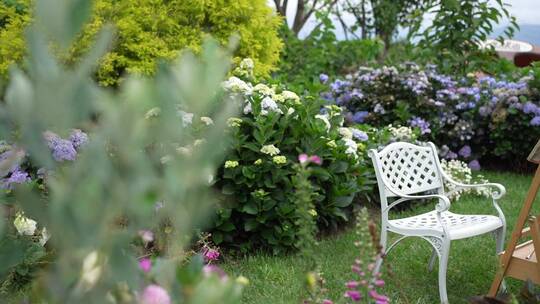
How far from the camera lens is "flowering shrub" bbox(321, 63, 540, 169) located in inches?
252

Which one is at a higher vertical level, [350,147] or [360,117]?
[350,147]

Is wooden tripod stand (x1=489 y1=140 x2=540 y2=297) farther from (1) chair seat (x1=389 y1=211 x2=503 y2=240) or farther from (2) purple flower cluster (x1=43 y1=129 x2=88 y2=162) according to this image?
(2) purple flower cluster (x1=43 y1=129 x2=88 y2=162)

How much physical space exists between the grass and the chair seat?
0.25 metres

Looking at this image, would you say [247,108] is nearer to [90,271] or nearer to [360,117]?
[360,117]

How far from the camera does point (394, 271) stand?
3623mm

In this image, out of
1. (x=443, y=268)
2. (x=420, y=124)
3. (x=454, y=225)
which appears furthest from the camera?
(x=420, y=124)

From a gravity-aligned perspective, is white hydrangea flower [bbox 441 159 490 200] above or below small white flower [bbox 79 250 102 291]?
below

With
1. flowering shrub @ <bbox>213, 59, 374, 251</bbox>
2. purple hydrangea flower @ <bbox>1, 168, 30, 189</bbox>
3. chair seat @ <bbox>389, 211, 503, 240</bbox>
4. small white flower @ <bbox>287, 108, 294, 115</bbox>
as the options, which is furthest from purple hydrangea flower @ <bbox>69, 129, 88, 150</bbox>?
chair seat @ <bbox>389, 211, 503, 240</bbox>

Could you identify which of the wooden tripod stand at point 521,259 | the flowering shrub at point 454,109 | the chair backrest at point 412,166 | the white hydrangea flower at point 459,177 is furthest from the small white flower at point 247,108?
the flowering shrub at point 454,109

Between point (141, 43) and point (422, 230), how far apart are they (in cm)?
270

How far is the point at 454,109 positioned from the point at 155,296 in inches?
246

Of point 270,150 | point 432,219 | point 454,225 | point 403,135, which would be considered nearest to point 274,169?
point 270,150

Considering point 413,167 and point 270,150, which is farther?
point 413,167

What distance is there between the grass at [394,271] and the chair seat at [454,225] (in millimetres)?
254
